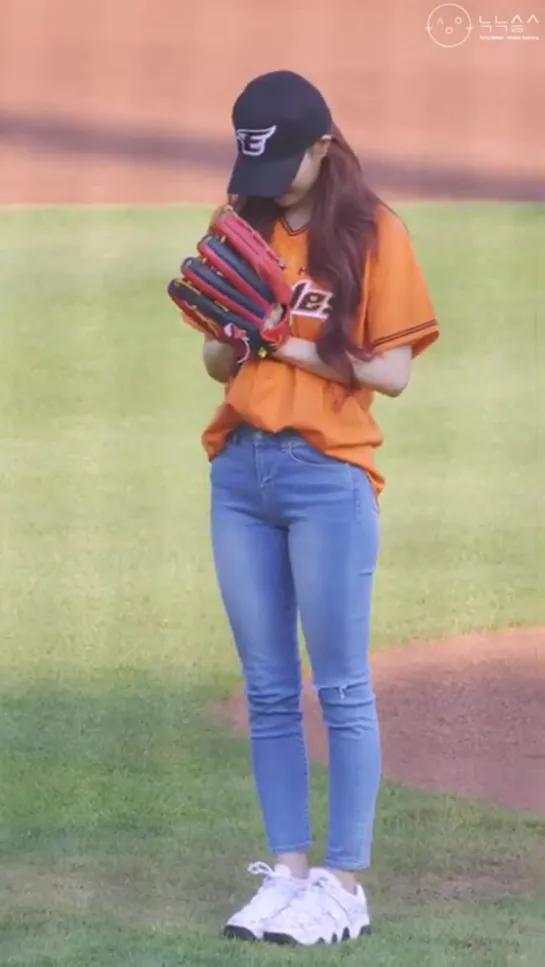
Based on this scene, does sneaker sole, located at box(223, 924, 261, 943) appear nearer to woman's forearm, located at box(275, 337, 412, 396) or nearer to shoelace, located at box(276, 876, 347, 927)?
shoelace, located at box(276, 876, 347, 927)

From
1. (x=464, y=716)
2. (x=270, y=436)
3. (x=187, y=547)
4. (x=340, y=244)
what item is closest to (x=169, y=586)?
(x=187, y=547)

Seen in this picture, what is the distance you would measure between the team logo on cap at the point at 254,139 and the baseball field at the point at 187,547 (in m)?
1.15

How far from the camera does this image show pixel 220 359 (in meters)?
2.73

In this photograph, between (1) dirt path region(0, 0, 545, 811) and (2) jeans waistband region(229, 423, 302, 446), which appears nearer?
(2) jeans waistband region(229, 423, 302, 446)

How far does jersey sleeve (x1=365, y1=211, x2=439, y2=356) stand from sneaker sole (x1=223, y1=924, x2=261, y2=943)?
873 millimetres

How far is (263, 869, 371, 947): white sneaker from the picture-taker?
266cm

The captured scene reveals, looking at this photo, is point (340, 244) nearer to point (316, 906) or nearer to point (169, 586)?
point (316, 906)

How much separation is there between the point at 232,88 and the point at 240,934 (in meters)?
5.55

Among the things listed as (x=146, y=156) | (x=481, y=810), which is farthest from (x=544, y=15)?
(x=481, y=810)

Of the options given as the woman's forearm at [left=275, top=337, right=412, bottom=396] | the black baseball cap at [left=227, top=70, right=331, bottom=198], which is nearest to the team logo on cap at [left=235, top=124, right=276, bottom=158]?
the black baseball cap at [left=227, top=70, right=331, bottom=198]

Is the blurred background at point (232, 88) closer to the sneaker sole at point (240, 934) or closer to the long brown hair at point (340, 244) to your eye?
the long brown hair at point (340, 244)

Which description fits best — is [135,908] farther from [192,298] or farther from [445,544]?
[445,544]

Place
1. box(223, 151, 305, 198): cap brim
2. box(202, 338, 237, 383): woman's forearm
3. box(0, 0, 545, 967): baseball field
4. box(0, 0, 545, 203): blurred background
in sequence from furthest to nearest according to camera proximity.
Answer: box(0, 0, 545, 203): blurred background, box(0, 0, 545, 967): baseball field, box(202, 338, 237, 383): woman's forearm, box(223, 151, 305, 198): cap brim

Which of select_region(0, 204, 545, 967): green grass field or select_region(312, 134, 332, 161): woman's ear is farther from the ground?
select_region(312, 134, 332, 161): woman's ear
